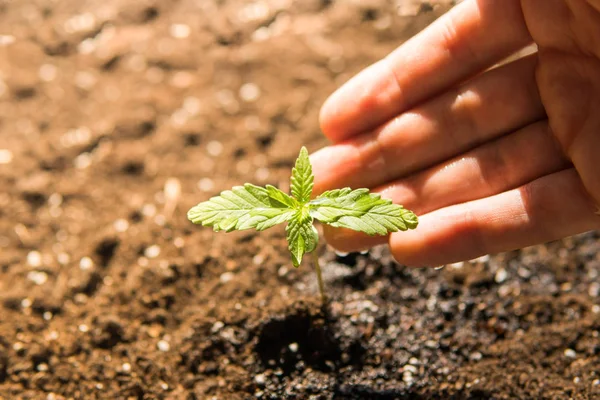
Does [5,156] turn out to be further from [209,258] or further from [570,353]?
A: [570,353]

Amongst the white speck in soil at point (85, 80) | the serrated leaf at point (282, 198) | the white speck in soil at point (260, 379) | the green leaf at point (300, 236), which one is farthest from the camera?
the white speck in soil at point (85, 80)

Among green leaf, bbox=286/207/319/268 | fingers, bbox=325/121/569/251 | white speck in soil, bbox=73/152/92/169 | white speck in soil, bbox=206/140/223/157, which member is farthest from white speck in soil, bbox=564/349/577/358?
white speck in soil, bbox=73/152/92/169

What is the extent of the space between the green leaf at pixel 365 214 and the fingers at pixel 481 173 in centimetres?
28

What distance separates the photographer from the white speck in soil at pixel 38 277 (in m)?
2.90

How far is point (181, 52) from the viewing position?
3.81 m

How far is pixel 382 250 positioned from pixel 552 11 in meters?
1.31

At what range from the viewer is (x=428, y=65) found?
259 cm

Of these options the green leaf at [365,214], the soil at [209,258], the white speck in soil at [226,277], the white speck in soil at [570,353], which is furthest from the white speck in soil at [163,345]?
the white speck in soil at [570,353]

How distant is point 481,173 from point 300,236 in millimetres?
882

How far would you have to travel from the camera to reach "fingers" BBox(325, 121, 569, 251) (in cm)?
246

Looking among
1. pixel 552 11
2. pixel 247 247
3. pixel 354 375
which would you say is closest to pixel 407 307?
pixel 354 375

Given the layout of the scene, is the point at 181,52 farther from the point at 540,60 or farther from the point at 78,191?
the point at 540,60

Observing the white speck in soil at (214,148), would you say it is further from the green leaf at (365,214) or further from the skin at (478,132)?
the green leaf at (365,214)

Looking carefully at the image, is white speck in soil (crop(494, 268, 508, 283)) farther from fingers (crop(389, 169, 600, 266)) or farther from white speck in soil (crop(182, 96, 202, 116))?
white speck in soil (crop(182, 96, 202, 116))
